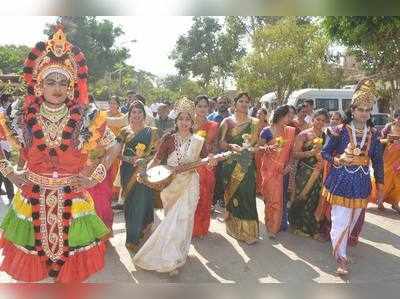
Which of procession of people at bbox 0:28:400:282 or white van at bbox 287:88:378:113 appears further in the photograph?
white van at bbox 287:88:378:113

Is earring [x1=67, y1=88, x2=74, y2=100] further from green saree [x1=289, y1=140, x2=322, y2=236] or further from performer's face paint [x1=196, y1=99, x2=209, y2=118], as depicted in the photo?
green saree [x1=289, y1=140, x2=322, y2=236]

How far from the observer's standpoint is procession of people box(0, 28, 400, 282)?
3262mm

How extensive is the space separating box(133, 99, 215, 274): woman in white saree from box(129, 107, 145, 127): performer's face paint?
589 millimetres

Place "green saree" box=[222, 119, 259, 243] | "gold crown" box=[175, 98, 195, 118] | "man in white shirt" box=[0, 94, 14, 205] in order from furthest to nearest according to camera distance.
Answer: "man in white shirt" box=[0, 94, 14, 205] < "green saree" box=[222, 119, 259, 243] < "gold crown" box=[175, 98, 195, 118]

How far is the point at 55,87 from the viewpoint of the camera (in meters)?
→ 3.26

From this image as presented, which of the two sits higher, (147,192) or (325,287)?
(147,192)

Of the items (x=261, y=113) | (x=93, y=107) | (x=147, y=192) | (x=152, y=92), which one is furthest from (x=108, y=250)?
(x=152, y=92)

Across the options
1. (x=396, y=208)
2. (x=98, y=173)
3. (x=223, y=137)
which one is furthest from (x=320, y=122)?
(x=98, y=173)

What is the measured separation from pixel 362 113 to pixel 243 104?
1520mm

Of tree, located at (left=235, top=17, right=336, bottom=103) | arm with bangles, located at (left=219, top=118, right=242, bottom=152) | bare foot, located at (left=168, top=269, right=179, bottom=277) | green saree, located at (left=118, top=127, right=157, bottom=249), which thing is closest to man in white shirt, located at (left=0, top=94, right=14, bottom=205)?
green saree, located at (left=118, top=127, right=157, bottom=249)

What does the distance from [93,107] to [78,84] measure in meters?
0.18

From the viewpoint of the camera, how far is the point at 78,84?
3.38 m

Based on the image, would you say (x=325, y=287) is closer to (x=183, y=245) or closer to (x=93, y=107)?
(x=183, y=245)

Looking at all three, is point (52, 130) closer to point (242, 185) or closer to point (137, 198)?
point (137, 198)
